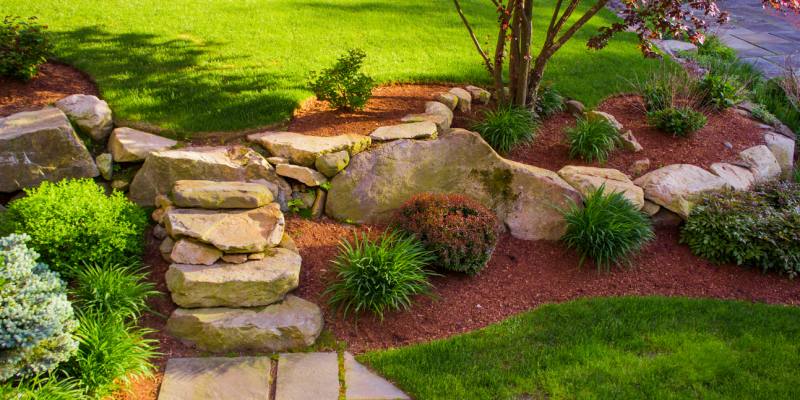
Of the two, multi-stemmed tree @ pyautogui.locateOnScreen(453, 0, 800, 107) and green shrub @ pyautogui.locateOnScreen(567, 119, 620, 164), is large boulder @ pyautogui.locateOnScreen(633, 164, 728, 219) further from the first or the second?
multi-stemmed tree @ pyautogui.locateOnScreen(453, 0, 800, 107)

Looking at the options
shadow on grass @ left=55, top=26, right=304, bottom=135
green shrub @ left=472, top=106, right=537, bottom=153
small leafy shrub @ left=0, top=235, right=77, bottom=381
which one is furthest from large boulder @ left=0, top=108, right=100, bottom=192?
green shrub @ left=472, top=106, right=537, bottom=153

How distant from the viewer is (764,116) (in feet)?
27.2

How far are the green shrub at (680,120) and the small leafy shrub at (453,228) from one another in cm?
296

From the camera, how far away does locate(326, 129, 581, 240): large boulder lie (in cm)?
600

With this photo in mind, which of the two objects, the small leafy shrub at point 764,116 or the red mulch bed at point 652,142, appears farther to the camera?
the small leafy shrub at point 764,116

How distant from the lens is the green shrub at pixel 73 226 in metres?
4.80

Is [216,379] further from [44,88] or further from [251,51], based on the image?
[251,51]

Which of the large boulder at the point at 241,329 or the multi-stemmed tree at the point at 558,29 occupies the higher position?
the multi-stemmed tree at the point at 558,29

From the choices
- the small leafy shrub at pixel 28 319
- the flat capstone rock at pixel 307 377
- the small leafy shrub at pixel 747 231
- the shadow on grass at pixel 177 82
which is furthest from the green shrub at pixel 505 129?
the small leafy shrub at pixel 28 319

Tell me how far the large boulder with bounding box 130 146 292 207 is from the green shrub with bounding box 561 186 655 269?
2.58 meters

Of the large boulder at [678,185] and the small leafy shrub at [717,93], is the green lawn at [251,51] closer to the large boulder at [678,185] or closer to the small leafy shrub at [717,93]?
the small leafy shrub at [717,93]

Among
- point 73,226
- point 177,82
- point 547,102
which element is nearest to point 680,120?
point 547,102

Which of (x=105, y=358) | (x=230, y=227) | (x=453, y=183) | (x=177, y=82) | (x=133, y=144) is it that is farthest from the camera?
(x=177, y=82)

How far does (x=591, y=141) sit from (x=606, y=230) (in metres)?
1.47
